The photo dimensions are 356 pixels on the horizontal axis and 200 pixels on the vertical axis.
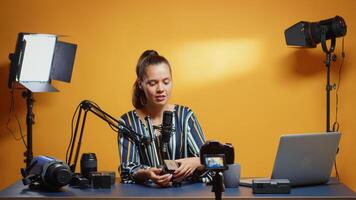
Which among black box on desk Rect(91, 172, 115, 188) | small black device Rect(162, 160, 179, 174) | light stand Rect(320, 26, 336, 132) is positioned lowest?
black box on desk Rect(91, 172, 115, 188)

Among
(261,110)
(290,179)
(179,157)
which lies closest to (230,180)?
(290,179)

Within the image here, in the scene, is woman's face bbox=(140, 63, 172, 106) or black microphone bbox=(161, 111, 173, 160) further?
woman's face bbox=(140, 63, 172, 106)

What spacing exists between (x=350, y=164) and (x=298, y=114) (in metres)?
0.56

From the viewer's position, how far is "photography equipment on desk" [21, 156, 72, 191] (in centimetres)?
246

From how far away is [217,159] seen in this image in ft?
6.23

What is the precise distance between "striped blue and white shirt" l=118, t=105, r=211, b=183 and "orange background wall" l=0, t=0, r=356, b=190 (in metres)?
1.50

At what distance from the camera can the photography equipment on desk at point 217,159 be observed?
1.88 meters

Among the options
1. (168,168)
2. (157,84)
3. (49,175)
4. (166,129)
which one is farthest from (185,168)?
(49,175)

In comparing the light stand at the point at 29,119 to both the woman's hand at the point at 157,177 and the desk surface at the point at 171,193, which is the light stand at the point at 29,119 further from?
the woman's hand at the point at 157,177

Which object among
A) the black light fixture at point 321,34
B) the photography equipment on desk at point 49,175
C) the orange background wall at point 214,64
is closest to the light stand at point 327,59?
the black light fixture at point 321,34

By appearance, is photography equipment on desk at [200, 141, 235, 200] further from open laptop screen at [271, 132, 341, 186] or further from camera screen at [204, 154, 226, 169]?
open laptop screen at [271, 132, 341, 186]

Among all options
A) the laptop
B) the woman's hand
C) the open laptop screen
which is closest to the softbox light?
the woman's hand

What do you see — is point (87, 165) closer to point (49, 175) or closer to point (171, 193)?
point (49, 175)

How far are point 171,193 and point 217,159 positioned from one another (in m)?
0.56
